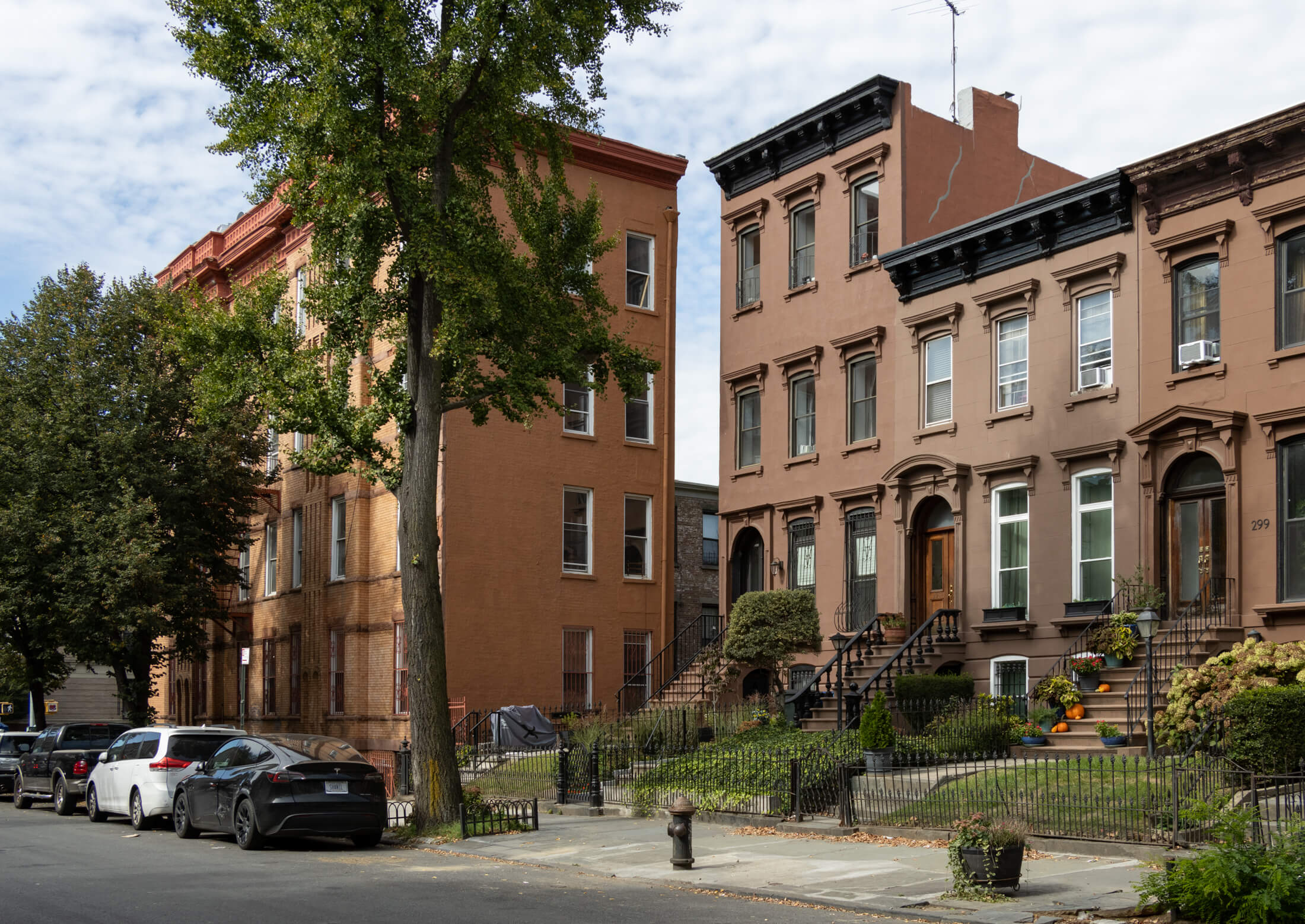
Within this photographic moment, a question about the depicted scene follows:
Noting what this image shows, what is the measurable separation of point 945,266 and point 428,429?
11.2 meters

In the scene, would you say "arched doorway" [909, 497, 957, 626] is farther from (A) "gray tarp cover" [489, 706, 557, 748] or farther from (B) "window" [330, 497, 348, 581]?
(B) "window" [330, 497, 348, 581]

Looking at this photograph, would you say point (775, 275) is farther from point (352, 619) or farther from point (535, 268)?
point (352, 619)

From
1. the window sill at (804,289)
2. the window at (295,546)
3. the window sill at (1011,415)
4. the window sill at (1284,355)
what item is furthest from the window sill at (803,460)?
the window at (295,546)

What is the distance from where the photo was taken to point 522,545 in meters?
31.8

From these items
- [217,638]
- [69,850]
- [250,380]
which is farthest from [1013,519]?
[217,638]

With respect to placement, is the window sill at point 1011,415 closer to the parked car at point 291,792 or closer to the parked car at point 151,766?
the parked car at point 291,792

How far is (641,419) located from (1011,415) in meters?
12.9

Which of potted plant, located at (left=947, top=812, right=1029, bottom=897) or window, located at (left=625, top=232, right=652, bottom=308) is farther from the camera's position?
window, located at (left=625, top=232, right=652, bottom=308)

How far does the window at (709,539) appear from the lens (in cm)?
3894

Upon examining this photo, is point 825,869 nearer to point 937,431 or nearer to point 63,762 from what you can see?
point 937,431

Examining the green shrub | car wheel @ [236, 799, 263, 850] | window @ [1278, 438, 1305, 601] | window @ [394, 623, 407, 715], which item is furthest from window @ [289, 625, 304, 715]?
the green shrub

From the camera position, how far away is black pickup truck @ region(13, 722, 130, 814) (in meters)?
23.2

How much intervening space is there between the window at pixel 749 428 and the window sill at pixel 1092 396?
8.17 m

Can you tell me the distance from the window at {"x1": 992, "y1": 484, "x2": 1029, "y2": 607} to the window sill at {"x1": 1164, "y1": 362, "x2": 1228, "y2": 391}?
10.9ft
